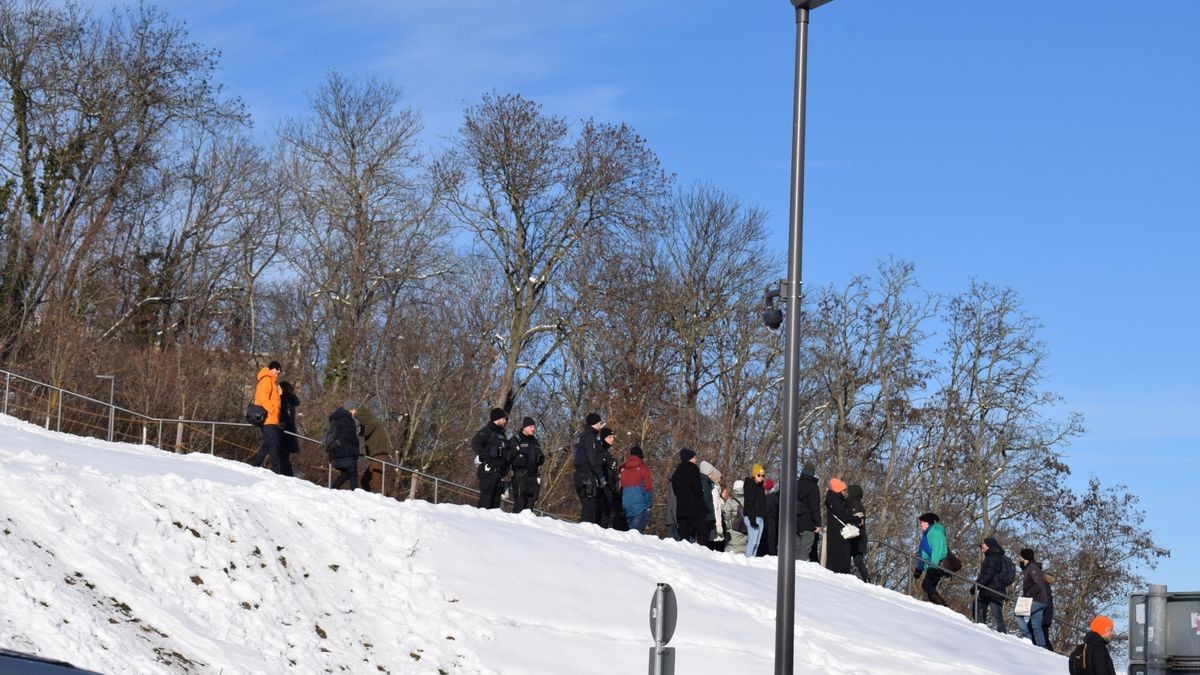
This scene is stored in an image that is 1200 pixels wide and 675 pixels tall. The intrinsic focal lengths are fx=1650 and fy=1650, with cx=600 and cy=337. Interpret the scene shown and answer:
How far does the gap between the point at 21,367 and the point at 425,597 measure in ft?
A: 87.8

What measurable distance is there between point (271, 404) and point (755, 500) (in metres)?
7.47

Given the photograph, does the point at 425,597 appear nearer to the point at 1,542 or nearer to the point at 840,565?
the point at 1,542

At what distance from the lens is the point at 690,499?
24062 millimetres

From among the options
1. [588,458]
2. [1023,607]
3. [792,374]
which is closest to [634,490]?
[588,458]

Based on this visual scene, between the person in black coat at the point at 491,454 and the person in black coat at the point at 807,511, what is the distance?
449cm

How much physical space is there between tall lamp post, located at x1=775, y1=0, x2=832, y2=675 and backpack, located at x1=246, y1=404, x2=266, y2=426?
9.30m

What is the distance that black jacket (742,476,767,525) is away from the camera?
24.8 metres

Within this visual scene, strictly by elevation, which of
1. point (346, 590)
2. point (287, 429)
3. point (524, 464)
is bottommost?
point (346, 590)

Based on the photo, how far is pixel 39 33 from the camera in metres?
44.8

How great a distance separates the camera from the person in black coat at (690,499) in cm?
2388

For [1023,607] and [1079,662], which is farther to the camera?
[1023,607]

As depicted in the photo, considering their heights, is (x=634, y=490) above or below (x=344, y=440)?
below

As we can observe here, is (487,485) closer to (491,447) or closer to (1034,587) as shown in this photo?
(491,447)

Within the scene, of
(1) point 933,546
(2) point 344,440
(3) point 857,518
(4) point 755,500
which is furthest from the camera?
(1) point 933,546
